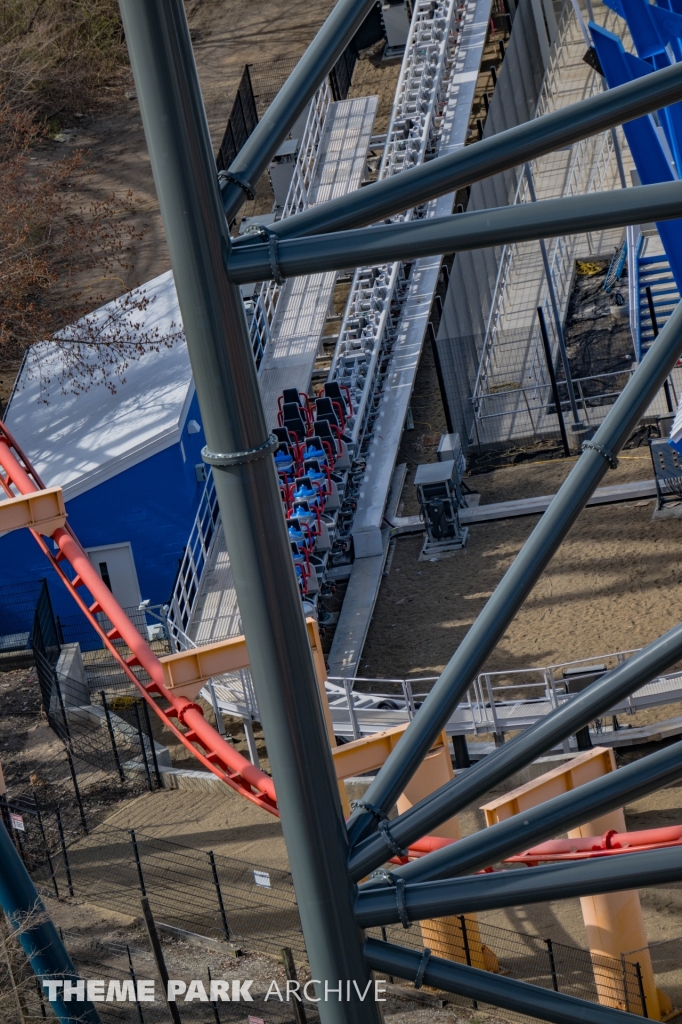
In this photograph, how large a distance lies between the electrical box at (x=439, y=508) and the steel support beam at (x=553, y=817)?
1770 cm

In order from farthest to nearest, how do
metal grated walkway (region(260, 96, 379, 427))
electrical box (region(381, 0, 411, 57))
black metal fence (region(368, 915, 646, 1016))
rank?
A: electrical box (region(381, 0, 411, 57))
metal grated walkway (region(260, 96, 379, 427))
black metal fence (region(368, 915, 646, 1016))

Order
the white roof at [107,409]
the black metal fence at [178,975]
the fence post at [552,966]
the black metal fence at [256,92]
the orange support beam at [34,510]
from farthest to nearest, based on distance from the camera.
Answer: the black metal fence at [256,92] → the white roof at [107,409] → the orange support beam at [34,510] → the black metal fence at [178,975] → the fence post at [552,966]

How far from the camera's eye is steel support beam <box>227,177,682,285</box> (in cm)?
390

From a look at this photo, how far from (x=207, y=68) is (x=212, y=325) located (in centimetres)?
3652

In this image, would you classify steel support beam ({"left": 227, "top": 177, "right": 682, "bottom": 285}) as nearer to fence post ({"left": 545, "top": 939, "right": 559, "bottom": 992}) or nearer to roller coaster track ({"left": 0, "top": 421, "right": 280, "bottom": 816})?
roller coaster track ({"left": 0, "top": 421, "right": 280, "bottom": 816})

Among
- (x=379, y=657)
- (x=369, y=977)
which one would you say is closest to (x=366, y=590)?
(x=379, y=657)

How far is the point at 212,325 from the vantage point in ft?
13.9

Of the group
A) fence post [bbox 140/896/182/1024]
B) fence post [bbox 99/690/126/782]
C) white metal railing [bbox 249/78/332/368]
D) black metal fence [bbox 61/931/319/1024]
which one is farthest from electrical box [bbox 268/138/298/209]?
fence post [bbox 140/896/182/1024]

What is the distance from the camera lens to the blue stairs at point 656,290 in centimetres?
2809

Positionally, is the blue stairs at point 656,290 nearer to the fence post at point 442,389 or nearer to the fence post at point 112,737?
the fence post at point 442,389

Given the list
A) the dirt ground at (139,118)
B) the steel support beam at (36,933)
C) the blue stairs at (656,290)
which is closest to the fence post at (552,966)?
the steel support beam at (36,933)

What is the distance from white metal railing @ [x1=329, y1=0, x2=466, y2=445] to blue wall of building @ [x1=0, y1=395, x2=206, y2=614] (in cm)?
334

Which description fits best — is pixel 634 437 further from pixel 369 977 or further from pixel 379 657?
pixel 369 977

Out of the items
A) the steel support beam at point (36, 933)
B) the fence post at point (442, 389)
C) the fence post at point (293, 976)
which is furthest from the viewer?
the fence post at point (442, 389)
